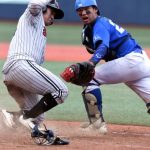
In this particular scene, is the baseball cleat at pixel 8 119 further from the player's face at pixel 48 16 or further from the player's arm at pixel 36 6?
the player's arm at pixel 36 6

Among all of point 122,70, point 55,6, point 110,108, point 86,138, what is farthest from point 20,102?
point 110,108

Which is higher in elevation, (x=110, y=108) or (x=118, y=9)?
(x=110, y=108)

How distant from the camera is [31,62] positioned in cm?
548

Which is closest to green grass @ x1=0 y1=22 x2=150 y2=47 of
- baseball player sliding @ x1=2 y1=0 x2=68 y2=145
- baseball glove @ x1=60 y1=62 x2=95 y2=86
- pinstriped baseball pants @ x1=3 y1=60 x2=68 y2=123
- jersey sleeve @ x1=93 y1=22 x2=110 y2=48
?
jersey sleeve @ x1=93 y1=22 x2=110 y2=48

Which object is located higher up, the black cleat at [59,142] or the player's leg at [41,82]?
the player's leg at [41,82]

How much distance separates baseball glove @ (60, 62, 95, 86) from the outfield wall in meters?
18.0

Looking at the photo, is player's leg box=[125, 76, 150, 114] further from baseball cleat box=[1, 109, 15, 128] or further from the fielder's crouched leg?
baseball cleat box=[1, 109, 15, 128]

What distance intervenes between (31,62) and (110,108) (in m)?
2.82

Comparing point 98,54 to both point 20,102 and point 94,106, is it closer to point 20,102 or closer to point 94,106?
point 94,106

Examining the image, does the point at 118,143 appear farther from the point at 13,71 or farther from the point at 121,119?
the point at 121,119

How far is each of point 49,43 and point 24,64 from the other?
13.3 m

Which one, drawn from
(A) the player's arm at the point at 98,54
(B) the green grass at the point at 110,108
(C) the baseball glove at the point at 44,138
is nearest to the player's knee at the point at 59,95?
(C) the baseball glove at the point at 44,138

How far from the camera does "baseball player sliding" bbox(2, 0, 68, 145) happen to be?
5441mm

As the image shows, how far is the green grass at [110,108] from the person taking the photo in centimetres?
746
